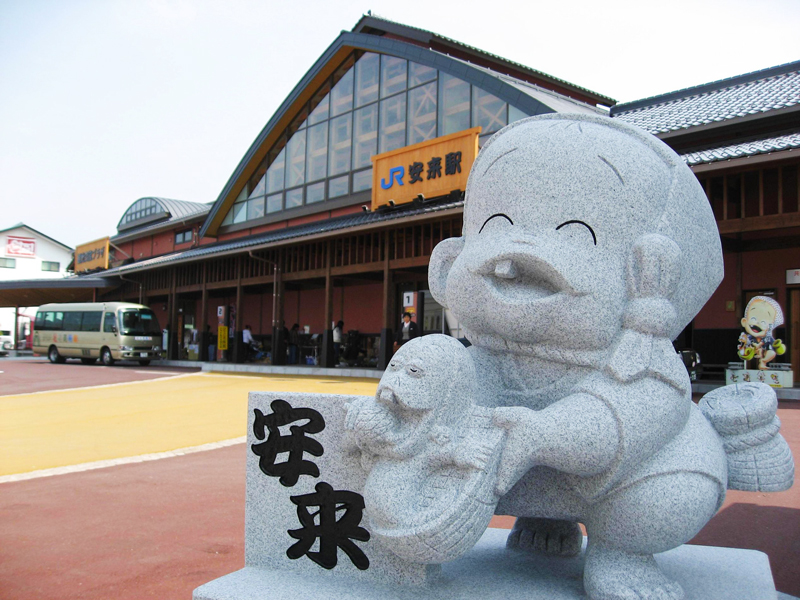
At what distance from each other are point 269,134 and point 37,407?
1378 centimetres

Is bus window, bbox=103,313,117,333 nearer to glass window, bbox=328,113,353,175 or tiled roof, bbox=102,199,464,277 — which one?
tiled roof, bbox=102,199,464,277

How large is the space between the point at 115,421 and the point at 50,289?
74.4ft

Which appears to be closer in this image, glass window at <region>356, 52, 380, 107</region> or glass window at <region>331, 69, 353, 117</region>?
glass window at <region>356, 52, 380, 107</region>

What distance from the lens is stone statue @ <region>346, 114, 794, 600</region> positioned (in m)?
2.19

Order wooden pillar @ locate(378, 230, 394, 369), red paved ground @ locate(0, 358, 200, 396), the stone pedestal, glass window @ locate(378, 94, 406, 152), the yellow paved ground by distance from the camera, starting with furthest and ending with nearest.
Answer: glass window @ locate(378, 94, 406, 152) < wooden pillar @ locate(378, 230, 394, 369) < red paved ground @ locate(0, 358, 200, 396) < the yellow paved ground < the stone pedestal

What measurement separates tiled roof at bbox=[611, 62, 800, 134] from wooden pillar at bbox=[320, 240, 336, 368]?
317 inches

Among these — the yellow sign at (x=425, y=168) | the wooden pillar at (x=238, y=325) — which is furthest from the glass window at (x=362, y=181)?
the wooden pillar at (x=238, y=325)

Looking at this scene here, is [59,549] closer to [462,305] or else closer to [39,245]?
[462,305]

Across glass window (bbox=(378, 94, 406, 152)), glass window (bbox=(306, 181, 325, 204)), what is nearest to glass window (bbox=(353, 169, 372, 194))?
glass window (bbox=(378, 94, 406, 152))

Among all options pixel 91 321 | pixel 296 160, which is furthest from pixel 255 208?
pixel 91 321

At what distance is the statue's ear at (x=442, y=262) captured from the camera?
2959mm

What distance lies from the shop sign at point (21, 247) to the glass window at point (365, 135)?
3577 cm

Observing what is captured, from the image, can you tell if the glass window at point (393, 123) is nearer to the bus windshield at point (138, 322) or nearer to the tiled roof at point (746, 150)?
the tiled roof at point (746, 150)

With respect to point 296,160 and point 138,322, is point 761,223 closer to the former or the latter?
point 296,160
